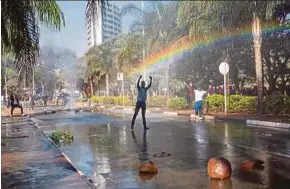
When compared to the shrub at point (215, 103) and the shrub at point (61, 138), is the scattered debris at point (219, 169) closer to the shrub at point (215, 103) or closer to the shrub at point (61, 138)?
the shrub at point (61, 138)

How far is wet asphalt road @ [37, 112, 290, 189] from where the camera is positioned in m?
7.49

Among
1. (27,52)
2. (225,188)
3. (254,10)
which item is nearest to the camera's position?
(225,188)

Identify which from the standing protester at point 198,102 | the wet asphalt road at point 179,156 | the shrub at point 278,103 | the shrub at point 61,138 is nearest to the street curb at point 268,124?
the wet asphalt road at point 179,156

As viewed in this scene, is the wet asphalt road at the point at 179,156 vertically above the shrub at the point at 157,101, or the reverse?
the shrub at the point at 157,101

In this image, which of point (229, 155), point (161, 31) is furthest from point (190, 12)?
point (229, 155)

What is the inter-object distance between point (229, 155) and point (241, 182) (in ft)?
10.0

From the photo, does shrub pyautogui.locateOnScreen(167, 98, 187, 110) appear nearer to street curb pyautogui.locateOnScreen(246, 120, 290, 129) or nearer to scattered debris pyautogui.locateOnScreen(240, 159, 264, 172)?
street curb pyautogui.locateOnScreen(246, 120, 290, 129)

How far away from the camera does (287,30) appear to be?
26.5 m

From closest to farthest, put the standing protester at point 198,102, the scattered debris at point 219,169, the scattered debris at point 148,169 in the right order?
the scattered debris at point 219,169 < the scattered debris at point 148,169 < the standing protester at point 198,102

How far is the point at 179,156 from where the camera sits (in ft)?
34.2

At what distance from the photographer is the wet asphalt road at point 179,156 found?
749 centimetres

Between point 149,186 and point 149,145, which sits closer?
point 149,186

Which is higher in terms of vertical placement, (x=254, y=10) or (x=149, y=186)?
(x=254, y=10)

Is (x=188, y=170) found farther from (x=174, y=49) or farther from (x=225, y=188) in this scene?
(x=174, y=49)
